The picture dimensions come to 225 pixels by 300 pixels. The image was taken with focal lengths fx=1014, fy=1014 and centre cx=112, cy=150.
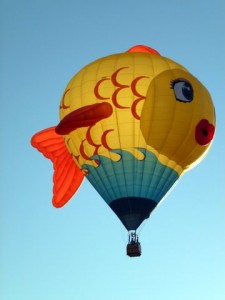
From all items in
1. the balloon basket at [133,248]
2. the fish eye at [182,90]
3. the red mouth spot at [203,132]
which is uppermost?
the fish eye at [182,90]

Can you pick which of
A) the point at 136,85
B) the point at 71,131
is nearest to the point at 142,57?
the point at 136,85

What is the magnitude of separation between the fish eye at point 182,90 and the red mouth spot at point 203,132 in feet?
3.08

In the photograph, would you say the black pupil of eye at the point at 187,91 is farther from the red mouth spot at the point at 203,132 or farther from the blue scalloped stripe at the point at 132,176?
the blue scalloped stripe at the point at 132,176

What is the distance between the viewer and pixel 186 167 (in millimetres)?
34812

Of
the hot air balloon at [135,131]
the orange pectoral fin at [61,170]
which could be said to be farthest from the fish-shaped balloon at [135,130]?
the orange pectoral fin at [61,170]

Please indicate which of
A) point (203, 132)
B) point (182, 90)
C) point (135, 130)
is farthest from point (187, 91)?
point (135, 130)

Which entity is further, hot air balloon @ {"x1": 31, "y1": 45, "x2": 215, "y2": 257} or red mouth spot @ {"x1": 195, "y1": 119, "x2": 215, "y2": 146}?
red mouth spot @ {"x1": 195, "y1": 119, "x2": 215, "y2": 146}

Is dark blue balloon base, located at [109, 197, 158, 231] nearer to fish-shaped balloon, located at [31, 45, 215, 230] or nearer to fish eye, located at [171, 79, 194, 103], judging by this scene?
fish-shaped balloon, located at [31, 45, 215, 230]

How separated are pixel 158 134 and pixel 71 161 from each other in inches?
157

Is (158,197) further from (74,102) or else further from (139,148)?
(74,102)

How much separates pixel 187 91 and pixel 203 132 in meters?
1.49

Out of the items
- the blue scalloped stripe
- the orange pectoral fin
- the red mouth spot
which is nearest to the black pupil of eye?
the red mouth spot

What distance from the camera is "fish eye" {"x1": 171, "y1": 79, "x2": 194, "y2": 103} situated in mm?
34031

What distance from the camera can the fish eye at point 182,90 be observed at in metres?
34.0
